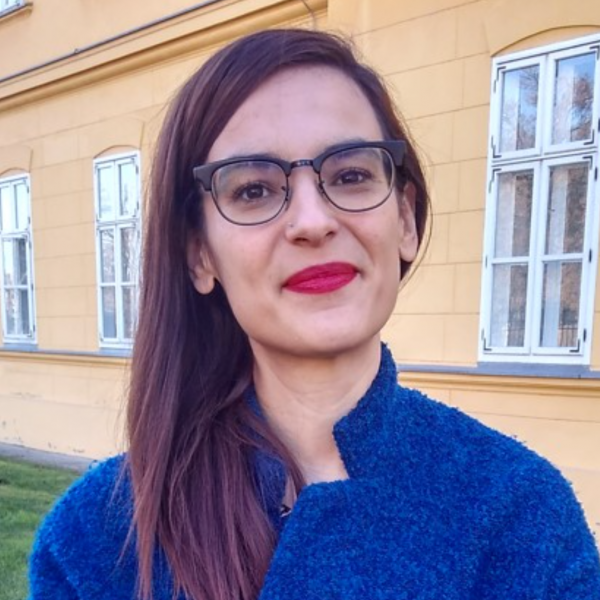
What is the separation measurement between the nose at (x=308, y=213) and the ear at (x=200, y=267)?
0.79 feet

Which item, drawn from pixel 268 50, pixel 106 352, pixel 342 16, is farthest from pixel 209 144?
pixel 106 352

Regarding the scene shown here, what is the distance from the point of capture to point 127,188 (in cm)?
619

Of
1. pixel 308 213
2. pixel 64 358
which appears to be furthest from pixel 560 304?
pixel 64 358

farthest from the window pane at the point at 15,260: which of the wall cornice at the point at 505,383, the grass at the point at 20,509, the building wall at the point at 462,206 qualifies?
the wall cornice at the point at 505,383

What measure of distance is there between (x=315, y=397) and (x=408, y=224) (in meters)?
0.43

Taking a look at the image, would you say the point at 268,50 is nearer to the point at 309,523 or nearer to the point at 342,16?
the point at 309,523

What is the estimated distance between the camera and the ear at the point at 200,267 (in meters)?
1.11

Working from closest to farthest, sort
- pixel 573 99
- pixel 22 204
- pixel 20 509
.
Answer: pixel 573 99 → pixel 20 509 → pixel 22 204

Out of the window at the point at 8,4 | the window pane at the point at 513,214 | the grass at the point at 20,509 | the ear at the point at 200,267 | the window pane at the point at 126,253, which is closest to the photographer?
the ear at the point at 200,267

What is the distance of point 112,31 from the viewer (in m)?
5.96

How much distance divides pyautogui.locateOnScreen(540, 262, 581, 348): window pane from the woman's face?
3124 millimetres

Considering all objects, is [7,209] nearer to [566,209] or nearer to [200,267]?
[566,209]

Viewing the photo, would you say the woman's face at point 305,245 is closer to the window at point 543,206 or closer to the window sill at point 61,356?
the window at point 543,206

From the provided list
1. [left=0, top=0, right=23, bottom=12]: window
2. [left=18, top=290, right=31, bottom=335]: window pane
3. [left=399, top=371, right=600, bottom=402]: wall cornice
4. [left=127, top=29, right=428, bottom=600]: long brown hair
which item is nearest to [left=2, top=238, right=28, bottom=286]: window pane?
[left=18, top=290, right=31, bottom=335]: window pane
